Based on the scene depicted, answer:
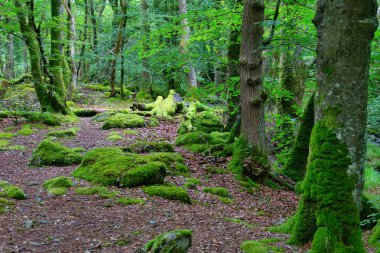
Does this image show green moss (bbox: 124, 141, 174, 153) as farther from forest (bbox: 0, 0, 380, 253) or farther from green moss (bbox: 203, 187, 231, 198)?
green moss (bbox: 203, 187, 231, 198)

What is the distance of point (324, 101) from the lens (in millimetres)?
4344

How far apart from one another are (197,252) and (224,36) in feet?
29.4

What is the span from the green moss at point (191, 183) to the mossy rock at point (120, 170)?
64 cm

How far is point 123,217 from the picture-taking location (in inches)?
225

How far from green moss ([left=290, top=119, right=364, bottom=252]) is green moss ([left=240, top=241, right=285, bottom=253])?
57 centimetres

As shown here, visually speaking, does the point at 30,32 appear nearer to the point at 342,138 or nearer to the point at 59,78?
the point at 59,78

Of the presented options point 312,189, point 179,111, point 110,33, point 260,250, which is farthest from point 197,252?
point 110,33

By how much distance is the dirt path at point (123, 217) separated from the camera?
4.62 m

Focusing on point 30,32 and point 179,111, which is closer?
point 30,32

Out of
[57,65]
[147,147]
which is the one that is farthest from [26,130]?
[147,147]

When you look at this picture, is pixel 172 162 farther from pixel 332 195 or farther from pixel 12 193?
pixel 332 195

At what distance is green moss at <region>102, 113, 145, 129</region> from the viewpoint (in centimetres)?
1494

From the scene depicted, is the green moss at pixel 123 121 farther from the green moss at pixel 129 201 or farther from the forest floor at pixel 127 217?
the green moss at pixel 129 201

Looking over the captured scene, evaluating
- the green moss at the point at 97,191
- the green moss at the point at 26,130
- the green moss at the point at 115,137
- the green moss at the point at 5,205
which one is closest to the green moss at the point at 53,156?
the green moss at the point at 97,191
